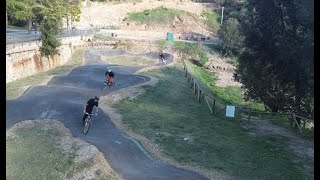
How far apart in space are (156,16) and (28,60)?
51.8 meters

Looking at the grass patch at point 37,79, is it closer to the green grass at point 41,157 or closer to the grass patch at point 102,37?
the green grass at point 41,157

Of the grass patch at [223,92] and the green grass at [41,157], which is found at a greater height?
the green grass at [41,157]

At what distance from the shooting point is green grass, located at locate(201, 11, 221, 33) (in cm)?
8621

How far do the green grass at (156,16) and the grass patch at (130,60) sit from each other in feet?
110

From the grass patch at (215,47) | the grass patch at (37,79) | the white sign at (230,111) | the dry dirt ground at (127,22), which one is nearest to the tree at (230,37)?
the grass patch at (215,47)

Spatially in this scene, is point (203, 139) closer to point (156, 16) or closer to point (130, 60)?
point (130, 60)

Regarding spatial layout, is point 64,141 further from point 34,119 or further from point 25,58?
point 25,58

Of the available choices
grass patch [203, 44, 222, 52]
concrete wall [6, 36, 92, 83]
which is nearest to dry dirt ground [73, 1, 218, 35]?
grass patch [203, 44, 222, 52]

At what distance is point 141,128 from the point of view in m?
21.5

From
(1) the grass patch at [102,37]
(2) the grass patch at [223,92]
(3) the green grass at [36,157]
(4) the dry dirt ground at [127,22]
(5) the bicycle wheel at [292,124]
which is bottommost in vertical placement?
(2) the grass patch at [223,92]

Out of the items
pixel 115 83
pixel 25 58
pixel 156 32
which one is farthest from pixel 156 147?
pixel 156 32

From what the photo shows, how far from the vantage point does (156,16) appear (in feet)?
281

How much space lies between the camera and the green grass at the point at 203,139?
16.3 meters

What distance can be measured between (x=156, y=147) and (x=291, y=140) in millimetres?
7103
